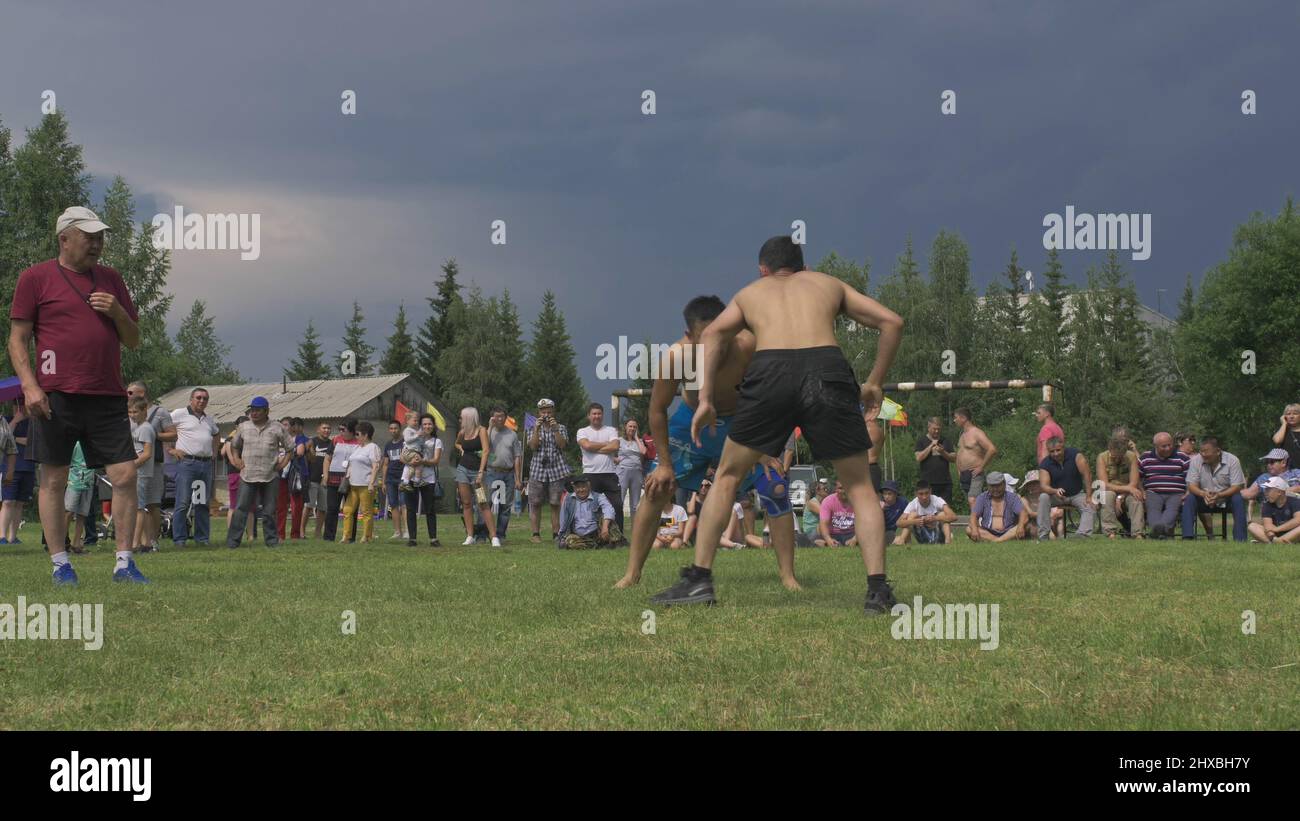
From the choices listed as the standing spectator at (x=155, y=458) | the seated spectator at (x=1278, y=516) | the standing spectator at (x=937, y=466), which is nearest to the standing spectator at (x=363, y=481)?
the standing spectator at (x=155, y=458)

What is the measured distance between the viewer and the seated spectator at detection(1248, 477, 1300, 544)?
1569 centimetres

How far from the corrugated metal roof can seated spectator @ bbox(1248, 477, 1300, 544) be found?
53.9 metres

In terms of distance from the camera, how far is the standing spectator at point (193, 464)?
50.4ft

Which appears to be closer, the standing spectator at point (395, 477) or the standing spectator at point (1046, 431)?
the standing spectator at point (1046, 431)

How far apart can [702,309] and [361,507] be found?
444 inches

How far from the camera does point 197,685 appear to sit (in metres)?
4.29

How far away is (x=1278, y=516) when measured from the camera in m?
16.2

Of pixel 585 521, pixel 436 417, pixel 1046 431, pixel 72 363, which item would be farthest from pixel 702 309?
pixel 436 417

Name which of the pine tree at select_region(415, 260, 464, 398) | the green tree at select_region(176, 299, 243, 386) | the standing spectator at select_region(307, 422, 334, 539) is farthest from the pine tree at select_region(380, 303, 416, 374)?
the standing spectator at select_region(307, 422, 334, 539)

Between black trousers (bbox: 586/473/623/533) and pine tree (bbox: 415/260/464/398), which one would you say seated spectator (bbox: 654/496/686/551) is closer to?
black trousers (bbox: 586/473/623/533)

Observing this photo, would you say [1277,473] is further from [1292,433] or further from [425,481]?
[425,481]

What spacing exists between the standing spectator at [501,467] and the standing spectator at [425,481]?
0.80 m

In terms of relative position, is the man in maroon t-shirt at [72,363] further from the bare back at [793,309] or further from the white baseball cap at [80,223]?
the bare back at [793,309]
